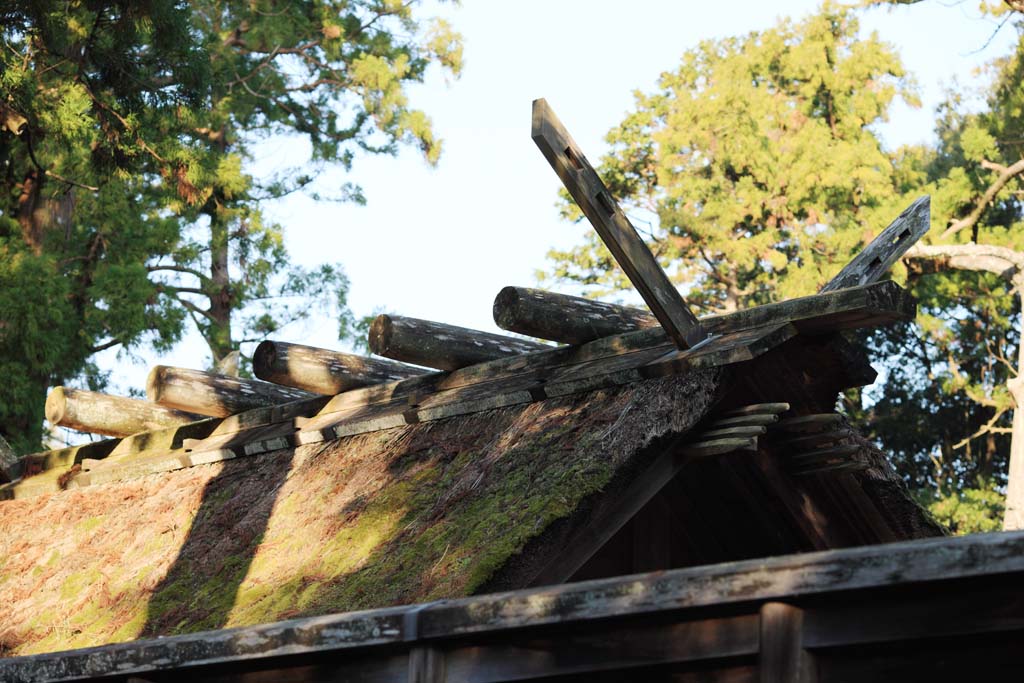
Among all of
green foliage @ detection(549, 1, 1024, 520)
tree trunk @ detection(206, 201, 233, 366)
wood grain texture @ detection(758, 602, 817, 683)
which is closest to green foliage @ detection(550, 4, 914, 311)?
green foliage @ detection(549, 1, 1024, 520)

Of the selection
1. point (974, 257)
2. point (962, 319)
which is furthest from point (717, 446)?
point (962, 319)

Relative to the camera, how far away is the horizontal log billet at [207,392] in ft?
24.7

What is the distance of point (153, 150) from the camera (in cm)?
1298

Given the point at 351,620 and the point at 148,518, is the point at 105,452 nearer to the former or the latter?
the point at 148,518

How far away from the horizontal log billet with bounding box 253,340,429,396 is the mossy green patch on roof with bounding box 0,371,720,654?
2.11 feet

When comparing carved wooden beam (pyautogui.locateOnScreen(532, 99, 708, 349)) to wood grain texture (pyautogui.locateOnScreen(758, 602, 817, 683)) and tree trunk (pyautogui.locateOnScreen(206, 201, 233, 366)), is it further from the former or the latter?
tree trunk (pyautogui.locateOnScreen(206, 201, 233, 366))

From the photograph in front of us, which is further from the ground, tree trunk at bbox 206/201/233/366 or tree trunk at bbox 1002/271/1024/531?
tree trunk at bbox 206/201/233/366

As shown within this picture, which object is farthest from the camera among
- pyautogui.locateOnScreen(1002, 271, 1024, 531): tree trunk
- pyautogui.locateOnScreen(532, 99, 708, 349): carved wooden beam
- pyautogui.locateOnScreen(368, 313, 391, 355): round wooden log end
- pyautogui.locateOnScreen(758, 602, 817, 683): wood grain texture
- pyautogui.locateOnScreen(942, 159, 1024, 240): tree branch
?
pyautogui.locateOnScreen(942, 159, 1024, 240): tree branch

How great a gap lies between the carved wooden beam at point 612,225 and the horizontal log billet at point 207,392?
3090 millimetres

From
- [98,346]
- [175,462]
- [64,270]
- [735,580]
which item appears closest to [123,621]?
[175,462]

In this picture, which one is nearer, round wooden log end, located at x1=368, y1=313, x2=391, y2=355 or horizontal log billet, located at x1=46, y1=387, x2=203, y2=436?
round wooden log end, located at x1=368, y1=313, x2=391, y2=355

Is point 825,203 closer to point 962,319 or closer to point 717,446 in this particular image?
point 962,319

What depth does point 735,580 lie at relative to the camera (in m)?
2.72

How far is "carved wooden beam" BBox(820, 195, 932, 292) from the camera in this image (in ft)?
18.5
